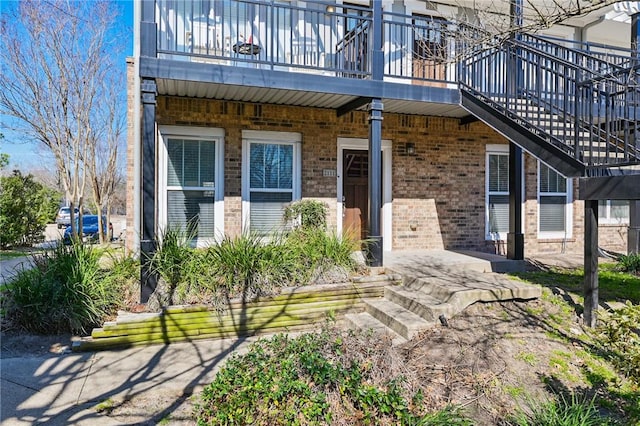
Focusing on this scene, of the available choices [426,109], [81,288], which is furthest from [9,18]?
[426,109]

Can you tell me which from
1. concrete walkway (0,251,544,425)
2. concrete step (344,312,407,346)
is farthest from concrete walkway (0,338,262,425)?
concrete step (344,312,407,346)

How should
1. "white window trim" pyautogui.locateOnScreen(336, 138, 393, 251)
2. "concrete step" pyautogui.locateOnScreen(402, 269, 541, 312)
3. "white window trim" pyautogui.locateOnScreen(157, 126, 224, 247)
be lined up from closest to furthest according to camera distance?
"concrete step" pyautogui.locateOnScreen(402, 269, 541, 312) < "white window trim" pyautogui.locateOnScreen(157, 126, 224, 247) < "white window trim" pyautogui.locateOnScreen(336, 138, 393, 251)

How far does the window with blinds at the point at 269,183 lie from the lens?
7.80 metres

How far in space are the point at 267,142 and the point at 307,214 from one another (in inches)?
67.7

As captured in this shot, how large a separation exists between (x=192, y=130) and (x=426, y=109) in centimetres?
426

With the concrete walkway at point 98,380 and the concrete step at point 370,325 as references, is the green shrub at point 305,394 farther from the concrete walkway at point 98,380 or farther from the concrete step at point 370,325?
the concrete step at point 370,325

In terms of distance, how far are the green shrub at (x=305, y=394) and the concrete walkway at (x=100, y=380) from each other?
797 mm

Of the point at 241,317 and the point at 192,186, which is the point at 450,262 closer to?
the point at 241,317

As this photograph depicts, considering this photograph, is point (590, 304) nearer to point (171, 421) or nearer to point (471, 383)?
point (471, 383)

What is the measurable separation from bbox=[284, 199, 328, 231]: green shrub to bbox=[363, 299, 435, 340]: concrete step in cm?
173

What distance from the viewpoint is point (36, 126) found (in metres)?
11.6

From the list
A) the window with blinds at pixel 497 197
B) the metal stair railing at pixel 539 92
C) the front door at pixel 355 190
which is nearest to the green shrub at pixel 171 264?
the front door at pixel 355 190

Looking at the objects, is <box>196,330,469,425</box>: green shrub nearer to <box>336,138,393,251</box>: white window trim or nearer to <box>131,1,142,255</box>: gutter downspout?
<box>131,1,142,255</box>: gutter downspout

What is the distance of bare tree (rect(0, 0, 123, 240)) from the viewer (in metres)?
10.8
